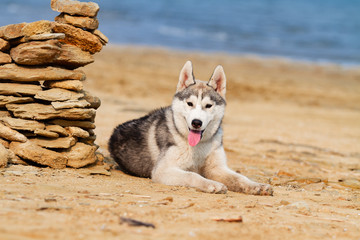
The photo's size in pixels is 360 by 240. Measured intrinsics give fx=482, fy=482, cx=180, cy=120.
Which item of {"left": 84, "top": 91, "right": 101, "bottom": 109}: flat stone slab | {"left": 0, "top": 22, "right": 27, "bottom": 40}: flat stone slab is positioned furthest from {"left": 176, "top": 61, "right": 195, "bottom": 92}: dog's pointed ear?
{"left": 0, "top": 22, "right": 27, "bottom": 40}: flat stone slab

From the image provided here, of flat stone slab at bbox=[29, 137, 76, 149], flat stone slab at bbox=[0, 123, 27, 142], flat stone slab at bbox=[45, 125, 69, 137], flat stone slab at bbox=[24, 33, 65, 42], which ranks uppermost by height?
flat stone slab at bbox=[24, 33, 65, 42]

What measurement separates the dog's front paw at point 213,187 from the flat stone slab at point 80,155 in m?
1.57

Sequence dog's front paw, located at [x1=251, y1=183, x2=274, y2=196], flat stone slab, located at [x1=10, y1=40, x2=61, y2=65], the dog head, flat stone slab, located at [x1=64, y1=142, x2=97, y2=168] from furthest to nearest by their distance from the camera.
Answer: flat stone slab, located at [x1=64, y1=142, x2=97, y2=168], the dog head, flat stone slab, located at [x1=10, y1=40, x2=61, y2=65], dog's front paw, located at [x1=251, y1=183, x2=274, y2=196]

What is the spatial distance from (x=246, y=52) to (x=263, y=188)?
18.5 m

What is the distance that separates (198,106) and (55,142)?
5.92 feet

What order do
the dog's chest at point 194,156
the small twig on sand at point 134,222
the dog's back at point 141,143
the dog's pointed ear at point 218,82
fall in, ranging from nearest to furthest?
the small twig on sand at point 134,222 < the dog's chest at point 194,156 < the dog's pointed ear at point 218,82 < the dog's back at point 141,143

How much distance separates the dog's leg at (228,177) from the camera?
5.64 metres

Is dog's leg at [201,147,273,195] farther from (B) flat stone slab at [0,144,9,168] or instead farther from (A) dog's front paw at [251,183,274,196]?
(B) flat stone slab at [0,144,9,168]

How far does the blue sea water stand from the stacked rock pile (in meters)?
17.6

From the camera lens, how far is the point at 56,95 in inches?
232

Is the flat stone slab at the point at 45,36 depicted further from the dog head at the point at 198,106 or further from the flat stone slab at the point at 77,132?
the dog head at the point at 198,106

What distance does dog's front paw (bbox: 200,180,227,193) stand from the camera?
542 cm

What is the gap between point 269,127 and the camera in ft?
36.2

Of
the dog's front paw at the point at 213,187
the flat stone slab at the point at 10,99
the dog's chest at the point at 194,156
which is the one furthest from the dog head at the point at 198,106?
the flat stone slab at the point at 10,99
